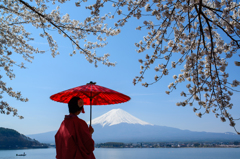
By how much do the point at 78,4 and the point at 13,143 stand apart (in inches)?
1711

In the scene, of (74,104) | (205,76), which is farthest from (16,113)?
(205,76)

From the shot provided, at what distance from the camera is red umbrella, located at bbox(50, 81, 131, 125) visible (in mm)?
2504

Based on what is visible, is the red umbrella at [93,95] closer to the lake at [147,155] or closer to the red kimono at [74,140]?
the red kimono at [74,140]

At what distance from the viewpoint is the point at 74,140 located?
6.30 ft

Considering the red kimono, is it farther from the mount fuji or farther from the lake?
the mount fuji

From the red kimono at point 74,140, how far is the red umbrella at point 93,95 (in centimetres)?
54

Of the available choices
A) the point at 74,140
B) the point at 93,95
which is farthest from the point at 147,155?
the point at 74,140

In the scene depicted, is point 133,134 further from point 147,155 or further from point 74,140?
point 74,140

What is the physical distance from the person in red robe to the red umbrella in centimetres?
47

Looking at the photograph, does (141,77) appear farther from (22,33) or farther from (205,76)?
(22,33)

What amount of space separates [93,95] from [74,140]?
0.97m

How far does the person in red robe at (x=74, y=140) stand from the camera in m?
1.88

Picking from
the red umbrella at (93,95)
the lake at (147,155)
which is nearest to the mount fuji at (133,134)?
the lake at (147,155)

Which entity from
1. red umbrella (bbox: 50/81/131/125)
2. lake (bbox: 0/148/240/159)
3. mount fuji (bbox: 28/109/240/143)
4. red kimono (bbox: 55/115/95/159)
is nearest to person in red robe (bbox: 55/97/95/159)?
red kimono (bbox: 55/115/95/159)
